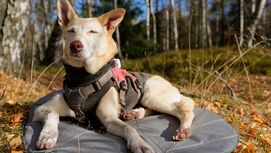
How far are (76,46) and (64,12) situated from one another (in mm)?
597

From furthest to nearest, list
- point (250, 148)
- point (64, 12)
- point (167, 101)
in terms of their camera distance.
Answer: point (167, 101) → point (64, 12) → point (250, 148)

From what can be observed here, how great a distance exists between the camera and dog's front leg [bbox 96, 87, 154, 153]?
3317 millimetres

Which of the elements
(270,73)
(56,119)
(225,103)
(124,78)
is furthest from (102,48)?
(270,73)

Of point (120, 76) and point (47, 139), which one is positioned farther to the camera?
point (120, 76)

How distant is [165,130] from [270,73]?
9264mm

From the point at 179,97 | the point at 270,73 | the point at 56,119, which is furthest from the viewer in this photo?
the point at 270,73

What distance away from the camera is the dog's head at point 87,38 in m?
3.72

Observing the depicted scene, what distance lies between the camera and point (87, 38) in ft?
12.4

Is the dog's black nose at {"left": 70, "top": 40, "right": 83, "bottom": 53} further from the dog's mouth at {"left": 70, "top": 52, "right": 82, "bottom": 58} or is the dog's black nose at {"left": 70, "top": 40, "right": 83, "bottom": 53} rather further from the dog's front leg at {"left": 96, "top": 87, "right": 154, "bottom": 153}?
the dog's front leg at {"left": 96, "top": 87, "right": 154, "bottom": 153}

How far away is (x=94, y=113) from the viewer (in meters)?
3.92

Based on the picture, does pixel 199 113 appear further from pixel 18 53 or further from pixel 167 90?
pixel 18 53

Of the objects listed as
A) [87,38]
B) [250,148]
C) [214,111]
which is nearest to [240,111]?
[214,111]

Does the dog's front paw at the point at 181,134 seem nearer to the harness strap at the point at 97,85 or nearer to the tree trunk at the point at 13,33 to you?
the harness strap at the point at 97,85

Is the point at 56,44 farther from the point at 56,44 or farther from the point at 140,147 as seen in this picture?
the point at 140,147
